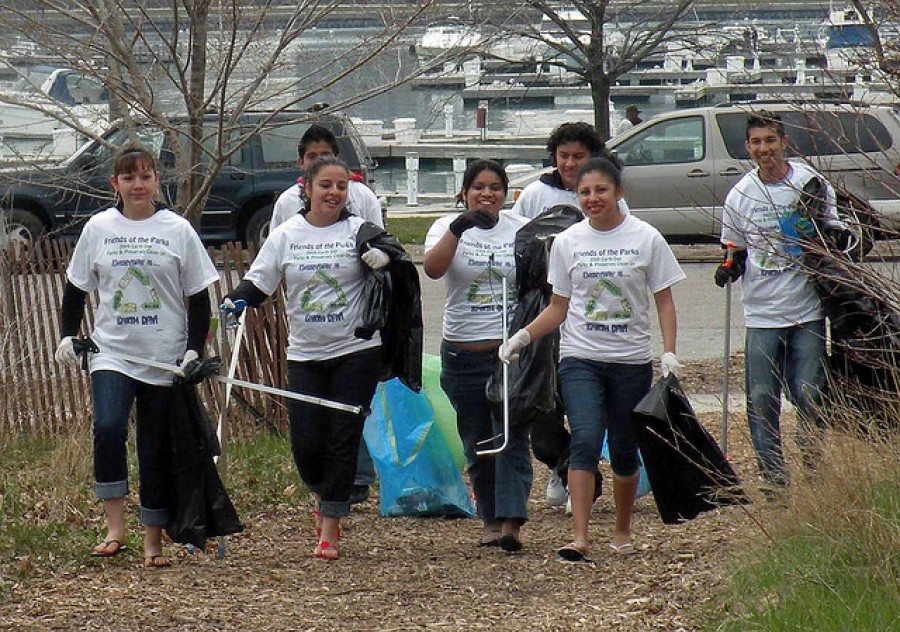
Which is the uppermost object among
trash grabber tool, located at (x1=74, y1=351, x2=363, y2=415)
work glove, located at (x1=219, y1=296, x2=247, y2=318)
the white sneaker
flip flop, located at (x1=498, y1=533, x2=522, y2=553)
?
work glove, located at (x1=219, y1=296, x2=247, y2=318)

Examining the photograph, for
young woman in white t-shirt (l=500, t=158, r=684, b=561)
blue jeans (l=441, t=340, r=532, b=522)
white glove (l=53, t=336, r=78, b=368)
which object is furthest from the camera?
blue jeans (l=441, t=340, r=532, b=522)

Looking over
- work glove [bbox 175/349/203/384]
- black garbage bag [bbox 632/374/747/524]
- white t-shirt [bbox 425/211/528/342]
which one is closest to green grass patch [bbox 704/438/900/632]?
black garbage bag [bbox 632/374/747/524]

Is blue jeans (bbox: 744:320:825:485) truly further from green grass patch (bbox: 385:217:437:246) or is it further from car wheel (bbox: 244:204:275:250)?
car wheel (bbox: 244:204:275:250)

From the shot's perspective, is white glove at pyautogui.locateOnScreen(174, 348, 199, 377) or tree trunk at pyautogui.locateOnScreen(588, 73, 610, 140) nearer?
white glove at pyautogui.locateOnScreen(174, 348, 199, 377)

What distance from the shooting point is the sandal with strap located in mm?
6340

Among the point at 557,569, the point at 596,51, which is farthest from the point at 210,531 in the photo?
the point at 596,51

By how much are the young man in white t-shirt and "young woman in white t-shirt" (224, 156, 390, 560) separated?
1.66 m

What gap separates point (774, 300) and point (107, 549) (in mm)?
3086

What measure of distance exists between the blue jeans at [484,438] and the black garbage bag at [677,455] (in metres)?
0.73

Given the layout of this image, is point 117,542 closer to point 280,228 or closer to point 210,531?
point 210,531

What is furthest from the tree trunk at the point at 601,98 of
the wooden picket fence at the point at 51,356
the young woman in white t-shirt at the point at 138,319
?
the young woman in white t-shirt at the point at 138,319

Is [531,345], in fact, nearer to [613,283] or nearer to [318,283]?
[613,283]

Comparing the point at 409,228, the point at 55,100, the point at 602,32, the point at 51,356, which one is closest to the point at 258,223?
the point at 409,228

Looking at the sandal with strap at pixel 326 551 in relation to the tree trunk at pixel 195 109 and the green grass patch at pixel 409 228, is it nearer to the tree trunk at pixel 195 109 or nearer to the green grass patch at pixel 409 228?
the tree trunk at pixel 195 109
